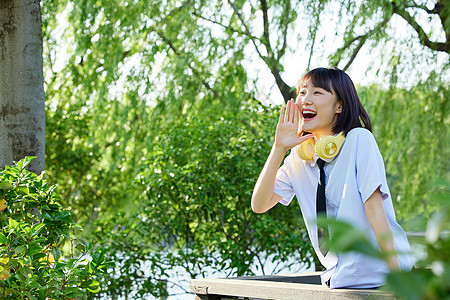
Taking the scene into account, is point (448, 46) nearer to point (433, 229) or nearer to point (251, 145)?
point (251, 145)

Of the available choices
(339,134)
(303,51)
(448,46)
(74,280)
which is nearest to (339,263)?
(339,134)

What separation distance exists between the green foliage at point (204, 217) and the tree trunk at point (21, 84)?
1.80 meters

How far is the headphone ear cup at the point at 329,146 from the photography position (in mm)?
1841

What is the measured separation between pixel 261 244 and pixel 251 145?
0.81m

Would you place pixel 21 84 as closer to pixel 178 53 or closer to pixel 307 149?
pixel 307 149

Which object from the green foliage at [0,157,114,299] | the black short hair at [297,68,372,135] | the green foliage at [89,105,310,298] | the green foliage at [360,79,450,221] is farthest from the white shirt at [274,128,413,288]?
the green foliage at [360,79,450,221]

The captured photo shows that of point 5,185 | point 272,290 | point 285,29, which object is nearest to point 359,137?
point 272,290

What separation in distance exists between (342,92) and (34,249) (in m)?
1.19

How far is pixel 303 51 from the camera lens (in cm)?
593

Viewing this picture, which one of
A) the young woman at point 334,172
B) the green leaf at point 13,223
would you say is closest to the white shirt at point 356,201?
the young woman at point 334,172

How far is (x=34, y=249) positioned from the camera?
1.96m

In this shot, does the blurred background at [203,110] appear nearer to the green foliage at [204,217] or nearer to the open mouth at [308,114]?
the green foliage at [204,217]

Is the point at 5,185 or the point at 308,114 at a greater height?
the point at 308,114

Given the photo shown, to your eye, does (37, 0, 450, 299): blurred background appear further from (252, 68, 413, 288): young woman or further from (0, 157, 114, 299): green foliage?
(252, 68, 413, 288): young woman
